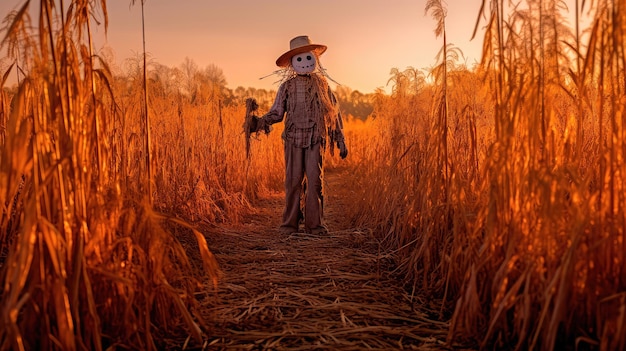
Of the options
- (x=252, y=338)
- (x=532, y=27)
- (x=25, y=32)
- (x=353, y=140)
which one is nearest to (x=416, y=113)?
(x=532, y=27)

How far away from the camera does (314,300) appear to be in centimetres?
240

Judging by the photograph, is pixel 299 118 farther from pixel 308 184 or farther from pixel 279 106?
pixel 308 184

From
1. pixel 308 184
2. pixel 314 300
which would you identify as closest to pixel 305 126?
pixel 308 184

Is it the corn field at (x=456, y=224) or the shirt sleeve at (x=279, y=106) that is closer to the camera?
the corn field at (x=456, y=224)

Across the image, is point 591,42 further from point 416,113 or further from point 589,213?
point 416,113

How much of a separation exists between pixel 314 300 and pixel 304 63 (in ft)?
8.06

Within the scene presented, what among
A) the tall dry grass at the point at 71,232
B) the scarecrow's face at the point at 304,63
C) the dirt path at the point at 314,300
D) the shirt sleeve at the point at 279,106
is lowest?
the dirt path at the point at 314,300

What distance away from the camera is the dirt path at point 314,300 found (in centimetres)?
190

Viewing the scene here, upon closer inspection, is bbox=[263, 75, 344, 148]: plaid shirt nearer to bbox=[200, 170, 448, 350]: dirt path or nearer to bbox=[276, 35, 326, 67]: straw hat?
bbox=[276, 35, 326, 67]: straw hat

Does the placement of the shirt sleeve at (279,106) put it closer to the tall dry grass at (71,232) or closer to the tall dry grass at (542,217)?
the tall dry grass at (542,217)

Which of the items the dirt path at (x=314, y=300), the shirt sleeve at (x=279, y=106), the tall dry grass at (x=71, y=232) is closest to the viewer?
the tall dry grass at (x=71, y=232)

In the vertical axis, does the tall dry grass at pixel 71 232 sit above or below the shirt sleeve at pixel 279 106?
below

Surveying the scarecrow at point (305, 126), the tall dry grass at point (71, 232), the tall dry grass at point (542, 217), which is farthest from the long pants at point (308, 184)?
the tall dry grass at point (71, 232)

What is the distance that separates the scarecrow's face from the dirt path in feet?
→ 4.49
